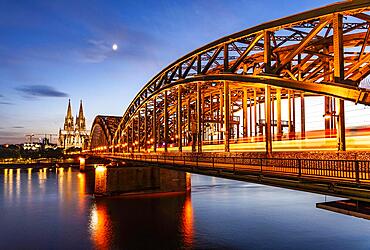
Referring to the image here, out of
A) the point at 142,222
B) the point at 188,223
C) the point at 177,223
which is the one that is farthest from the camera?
the point at 142,222

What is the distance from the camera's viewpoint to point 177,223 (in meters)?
Result: 41.8

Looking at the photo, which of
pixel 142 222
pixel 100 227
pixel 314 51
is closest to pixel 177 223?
pixel 142 222

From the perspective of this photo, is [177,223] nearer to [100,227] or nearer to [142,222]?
[142,222]

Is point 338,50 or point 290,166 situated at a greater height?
point 338,50

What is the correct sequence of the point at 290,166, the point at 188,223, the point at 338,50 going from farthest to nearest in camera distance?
the point at 188,223 → the point at 338,50 → the point at 290,166

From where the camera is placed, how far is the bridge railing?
627 inches

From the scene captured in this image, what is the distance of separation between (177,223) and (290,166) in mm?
24849

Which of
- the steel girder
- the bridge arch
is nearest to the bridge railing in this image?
the steel girder

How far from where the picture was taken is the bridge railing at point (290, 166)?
15.9 meters

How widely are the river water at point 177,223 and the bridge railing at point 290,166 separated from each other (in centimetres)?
728

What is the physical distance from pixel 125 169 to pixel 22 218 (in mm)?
19024

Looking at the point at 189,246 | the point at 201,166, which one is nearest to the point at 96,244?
the point at 189,246

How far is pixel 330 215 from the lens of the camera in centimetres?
4362

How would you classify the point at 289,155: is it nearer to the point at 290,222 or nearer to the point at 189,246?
the point at 189,246
